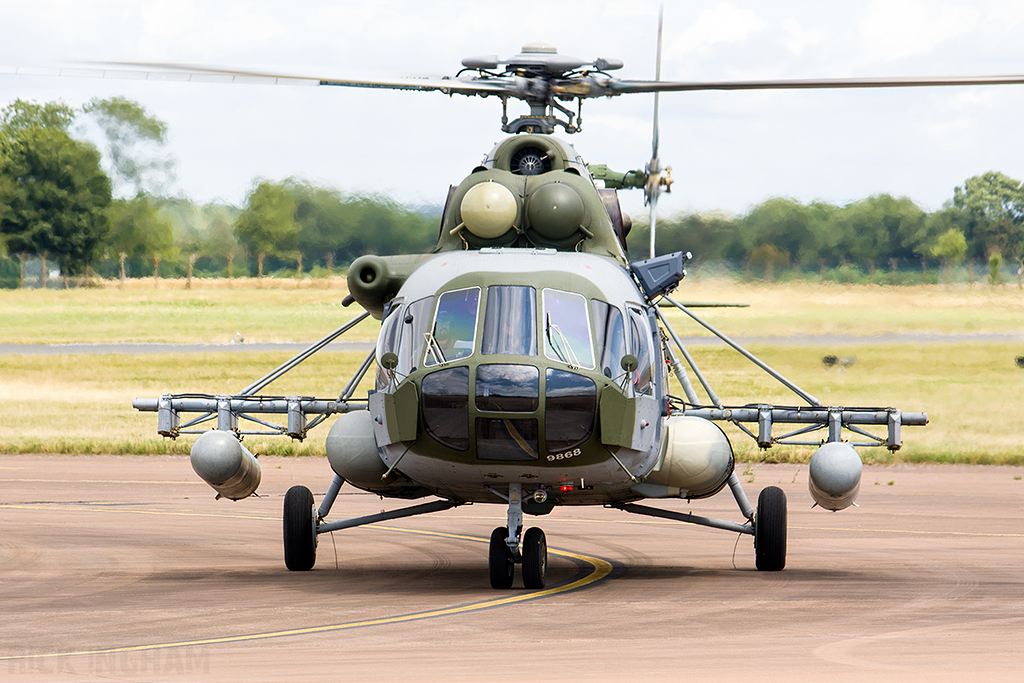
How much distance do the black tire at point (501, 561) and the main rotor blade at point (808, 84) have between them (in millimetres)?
4617

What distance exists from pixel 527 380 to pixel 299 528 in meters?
4.05

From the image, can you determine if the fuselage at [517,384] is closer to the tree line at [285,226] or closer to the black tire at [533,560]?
the black tire at [533,560]

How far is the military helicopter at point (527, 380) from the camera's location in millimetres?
11805

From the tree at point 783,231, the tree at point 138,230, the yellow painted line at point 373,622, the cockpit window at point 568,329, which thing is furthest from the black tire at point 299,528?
the tree at point 138,230

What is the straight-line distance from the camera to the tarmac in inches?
364

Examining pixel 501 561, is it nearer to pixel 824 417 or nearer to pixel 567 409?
pixel 567 409

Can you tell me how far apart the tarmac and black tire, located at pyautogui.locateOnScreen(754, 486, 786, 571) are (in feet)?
0.56

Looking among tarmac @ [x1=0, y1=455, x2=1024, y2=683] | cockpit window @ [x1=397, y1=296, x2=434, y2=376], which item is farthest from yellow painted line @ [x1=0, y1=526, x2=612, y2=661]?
cockpit window @ [x1=397, y1=296, x2=434, y2=376]

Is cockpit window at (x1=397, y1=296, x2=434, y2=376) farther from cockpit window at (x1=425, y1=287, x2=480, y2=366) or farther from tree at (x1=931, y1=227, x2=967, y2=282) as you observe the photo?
tree at (x1=931, y1=227, x2=967, y2=282)

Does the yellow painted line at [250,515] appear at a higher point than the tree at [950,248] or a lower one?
lower

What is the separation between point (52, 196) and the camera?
54562mm

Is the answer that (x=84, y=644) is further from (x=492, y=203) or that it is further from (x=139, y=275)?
(x=139, y=275)

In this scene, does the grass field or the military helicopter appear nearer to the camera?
the military helicopter

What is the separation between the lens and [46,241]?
5584cm
